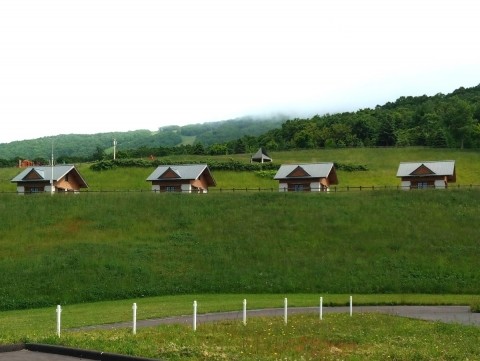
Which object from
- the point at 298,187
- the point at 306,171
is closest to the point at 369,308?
the point at 306,171

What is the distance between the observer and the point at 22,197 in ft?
212

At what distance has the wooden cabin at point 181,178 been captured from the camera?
246 feet

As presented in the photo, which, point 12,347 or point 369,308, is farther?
point 369,308

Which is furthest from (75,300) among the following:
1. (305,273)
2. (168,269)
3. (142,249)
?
(305,273)

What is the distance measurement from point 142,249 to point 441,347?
114 feet

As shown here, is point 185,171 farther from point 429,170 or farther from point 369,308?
point 369,308

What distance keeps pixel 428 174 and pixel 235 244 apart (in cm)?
3545

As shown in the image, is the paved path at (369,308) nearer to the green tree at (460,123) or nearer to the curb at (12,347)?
the curb at (12,347)

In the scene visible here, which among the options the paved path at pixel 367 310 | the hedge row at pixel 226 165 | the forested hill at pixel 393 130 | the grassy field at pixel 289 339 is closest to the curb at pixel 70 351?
the grassy field at pixel 289 339

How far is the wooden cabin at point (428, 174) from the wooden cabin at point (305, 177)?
30.5 feet

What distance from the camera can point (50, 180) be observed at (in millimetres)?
73562

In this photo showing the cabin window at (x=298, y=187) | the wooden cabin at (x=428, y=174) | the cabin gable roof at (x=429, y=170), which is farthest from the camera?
the cabin window at (x=298, y=187)

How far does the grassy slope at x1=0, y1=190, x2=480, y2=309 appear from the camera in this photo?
39.6 metres

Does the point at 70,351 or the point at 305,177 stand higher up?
the point at 305,177
